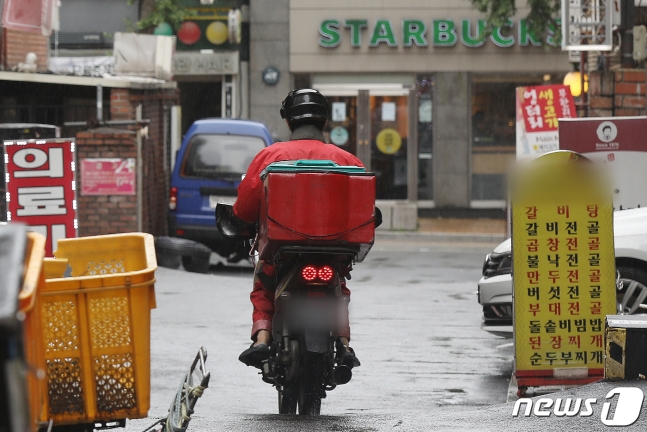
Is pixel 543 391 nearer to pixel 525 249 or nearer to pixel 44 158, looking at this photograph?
pixel 525 249

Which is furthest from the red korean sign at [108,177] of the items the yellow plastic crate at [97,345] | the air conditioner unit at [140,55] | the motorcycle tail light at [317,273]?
the yellow plastic crate at [97,345]

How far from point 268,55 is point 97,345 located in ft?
78.9

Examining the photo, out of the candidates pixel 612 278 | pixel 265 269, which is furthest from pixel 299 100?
pixel 612 278

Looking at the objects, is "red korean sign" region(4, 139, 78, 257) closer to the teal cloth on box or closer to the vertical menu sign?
the teal cloth on box

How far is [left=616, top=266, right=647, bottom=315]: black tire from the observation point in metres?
9.20

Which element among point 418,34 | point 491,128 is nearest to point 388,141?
point 491,128

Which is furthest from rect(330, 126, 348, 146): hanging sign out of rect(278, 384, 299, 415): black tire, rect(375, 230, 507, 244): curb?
rect(278, 384, 299, 415): black tire

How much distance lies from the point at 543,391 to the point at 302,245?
7.62ft

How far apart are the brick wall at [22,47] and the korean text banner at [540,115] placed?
6.77 m

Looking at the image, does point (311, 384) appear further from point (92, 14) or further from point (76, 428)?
point (92, 14)

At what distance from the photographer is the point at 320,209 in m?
5.86

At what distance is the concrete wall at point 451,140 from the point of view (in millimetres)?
27375

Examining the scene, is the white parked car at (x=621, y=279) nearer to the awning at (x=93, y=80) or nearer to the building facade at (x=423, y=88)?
the awning at (x=93, y=80)

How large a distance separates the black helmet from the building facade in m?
20.6
